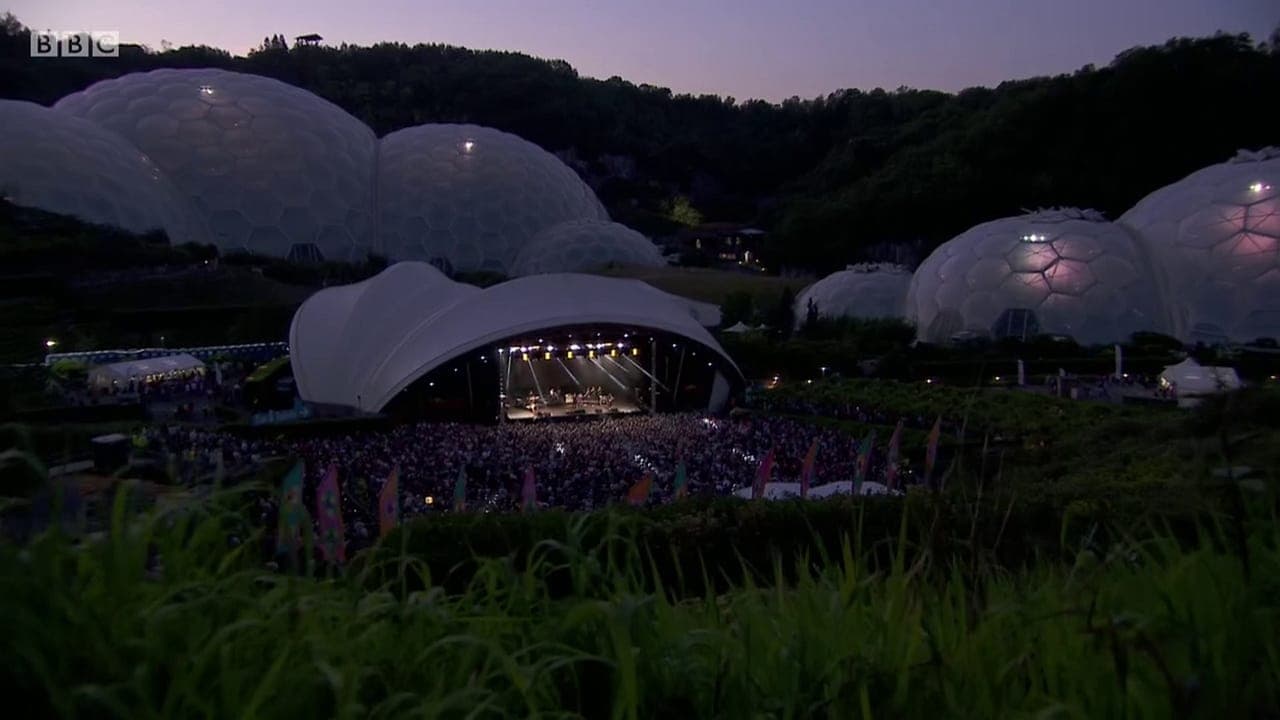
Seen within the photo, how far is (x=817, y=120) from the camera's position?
78.1 m

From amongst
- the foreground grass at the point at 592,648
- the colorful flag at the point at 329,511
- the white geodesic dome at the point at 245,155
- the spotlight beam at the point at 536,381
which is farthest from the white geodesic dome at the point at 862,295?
the foreground grass at the point at 592,648

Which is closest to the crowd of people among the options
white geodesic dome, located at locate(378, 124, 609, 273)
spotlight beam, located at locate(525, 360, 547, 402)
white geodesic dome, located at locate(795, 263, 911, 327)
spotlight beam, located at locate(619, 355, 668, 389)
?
spotlight beam, located at locate(619, 355, 668, 389)

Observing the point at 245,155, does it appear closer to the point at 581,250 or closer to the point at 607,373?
the point at 581,250

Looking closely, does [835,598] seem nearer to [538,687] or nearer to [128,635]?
[538,687]

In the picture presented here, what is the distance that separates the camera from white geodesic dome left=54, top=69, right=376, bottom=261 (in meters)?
42.0

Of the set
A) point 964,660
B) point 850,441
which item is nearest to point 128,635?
point 964,660

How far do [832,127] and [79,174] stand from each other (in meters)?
58.5

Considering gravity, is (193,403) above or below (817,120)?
below

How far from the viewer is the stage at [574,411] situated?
26062mm

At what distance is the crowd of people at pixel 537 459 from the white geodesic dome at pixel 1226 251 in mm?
14991

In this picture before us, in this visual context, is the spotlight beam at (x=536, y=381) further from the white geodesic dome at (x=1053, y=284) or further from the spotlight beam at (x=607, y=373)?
the white geodesic dome at (x=1053, y=284)

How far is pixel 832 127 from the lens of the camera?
77.1 m

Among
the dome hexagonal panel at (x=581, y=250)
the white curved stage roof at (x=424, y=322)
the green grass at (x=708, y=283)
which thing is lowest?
the white curved stage roof at (x=424, y=322)

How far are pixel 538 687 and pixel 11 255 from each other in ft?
114
